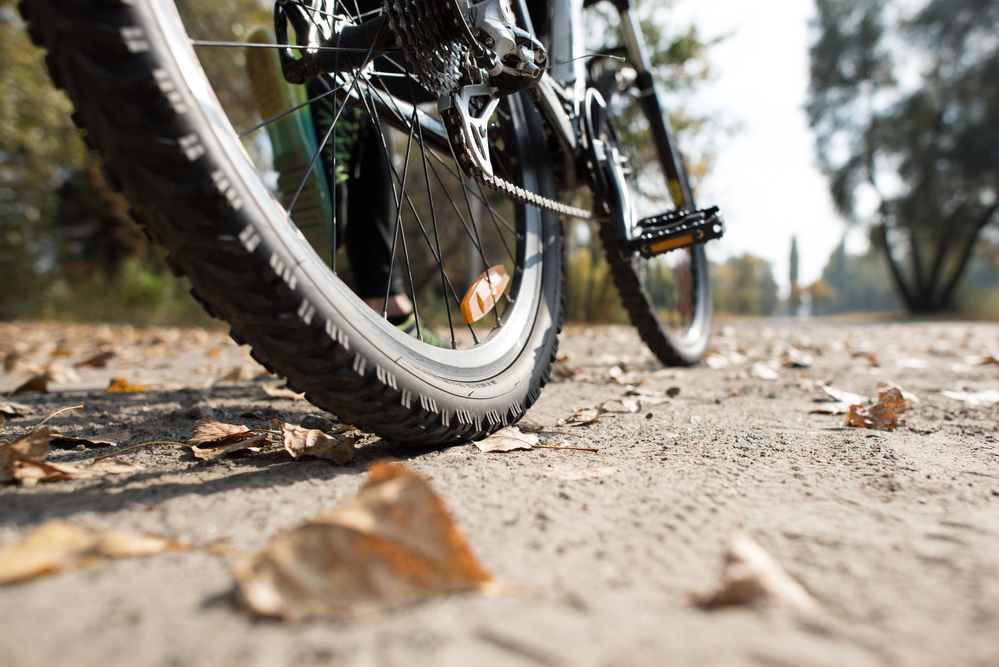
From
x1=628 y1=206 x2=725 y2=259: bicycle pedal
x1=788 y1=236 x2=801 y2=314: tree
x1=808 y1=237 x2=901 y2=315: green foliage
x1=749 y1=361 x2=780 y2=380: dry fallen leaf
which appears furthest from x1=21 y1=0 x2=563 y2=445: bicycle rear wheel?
x1=808 y1=237 x2=901 y2=315: green foliage

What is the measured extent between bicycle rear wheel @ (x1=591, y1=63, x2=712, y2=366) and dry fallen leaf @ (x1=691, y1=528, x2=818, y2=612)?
1192 mm

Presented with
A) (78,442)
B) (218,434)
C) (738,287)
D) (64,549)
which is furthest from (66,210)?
(738,287)

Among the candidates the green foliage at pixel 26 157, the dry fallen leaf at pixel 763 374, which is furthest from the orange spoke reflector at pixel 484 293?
the green foliage at pixel 26 157

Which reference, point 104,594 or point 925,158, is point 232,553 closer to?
point 104,594

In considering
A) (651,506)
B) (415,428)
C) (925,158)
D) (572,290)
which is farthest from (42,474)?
(925,158)

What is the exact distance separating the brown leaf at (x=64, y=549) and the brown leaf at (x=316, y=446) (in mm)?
332

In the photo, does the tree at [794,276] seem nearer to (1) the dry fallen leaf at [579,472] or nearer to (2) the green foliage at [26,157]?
(2) the green foliage at [26,157]

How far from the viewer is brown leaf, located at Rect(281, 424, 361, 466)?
889 millimetres

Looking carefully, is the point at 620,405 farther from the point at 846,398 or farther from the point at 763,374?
the point at 763,374

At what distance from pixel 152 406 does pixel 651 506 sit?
1309mm

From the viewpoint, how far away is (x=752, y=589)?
0.47m

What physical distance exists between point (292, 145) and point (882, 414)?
65.1 inches

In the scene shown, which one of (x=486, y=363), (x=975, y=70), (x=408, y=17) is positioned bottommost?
(x=486, y=363)

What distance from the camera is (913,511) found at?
68 cm
